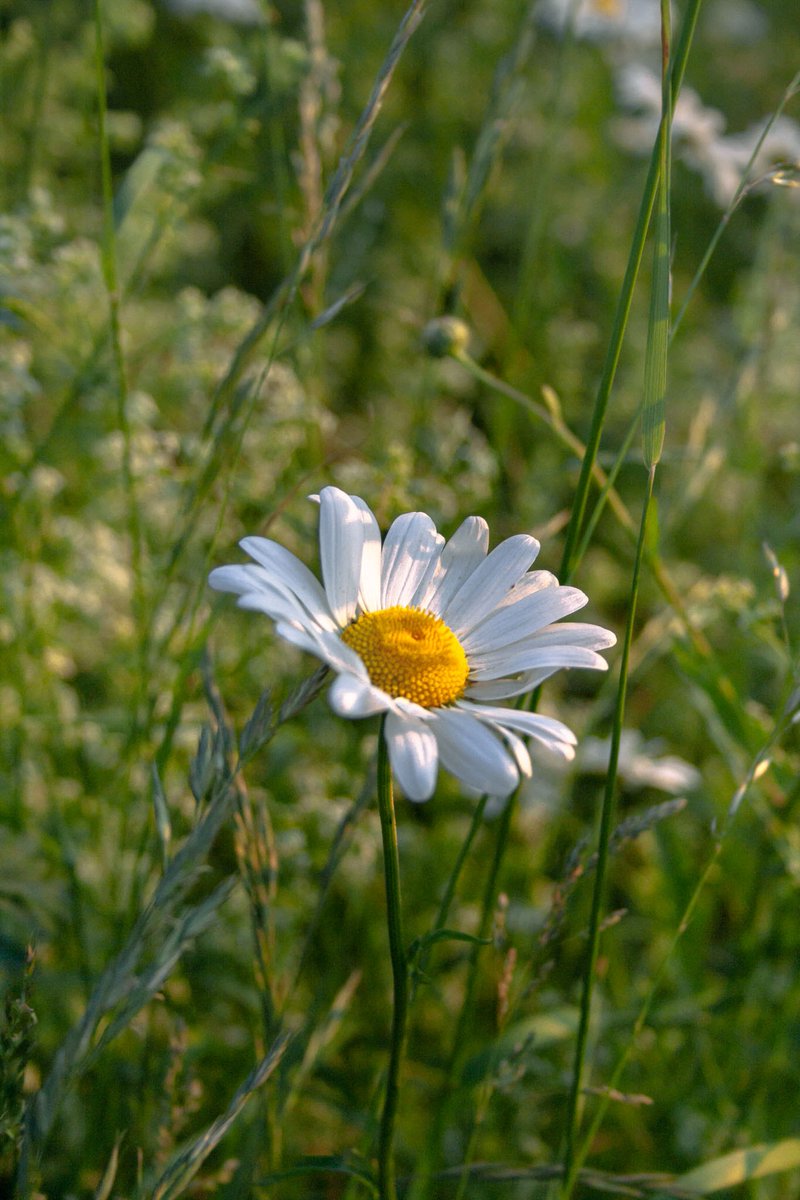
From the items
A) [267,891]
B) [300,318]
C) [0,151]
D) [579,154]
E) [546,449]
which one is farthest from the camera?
[579,154]

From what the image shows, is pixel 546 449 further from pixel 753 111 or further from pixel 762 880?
pixel 753 111

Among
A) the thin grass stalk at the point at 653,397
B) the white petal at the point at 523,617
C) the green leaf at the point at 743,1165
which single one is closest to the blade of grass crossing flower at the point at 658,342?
the thin grass stalk at the point at 653,397

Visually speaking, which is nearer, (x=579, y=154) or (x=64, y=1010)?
(x=64, y=1010)

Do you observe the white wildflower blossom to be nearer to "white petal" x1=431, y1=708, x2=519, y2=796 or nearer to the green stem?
the green stem

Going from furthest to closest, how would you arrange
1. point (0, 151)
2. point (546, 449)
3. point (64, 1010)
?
point (546, 449) → point (0, 151) → point (64, 1010)

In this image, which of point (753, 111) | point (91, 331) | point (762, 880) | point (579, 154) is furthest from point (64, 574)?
point (753, 111)

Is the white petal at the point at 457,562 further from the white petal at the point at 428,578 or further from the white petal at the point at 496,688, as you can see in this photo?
the white petal at the point at 496,688
